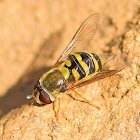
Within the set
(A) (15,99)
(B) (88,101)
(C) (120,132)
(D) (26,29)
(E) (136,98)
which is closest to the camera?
(C) (120,132)

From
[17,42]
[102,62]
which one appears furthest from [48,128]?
[17,42]

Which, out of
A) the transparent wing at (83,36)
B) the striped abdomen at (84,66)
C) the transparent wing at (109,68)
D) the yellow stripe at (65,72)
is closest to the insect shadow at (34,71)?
the transparent wing at (83,36)

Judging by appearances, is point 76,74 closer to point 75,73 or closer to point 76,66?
point 75,73

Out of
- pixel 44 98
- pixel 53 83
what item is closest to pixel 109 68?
pixel 53 83

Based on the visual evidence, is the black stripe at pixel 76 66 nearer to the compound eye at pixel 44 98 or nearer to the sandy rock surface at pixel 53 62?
the sandy rock surface at pixel 53 62

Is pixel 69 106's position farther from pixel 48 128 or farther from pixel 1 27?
pixel 1 27

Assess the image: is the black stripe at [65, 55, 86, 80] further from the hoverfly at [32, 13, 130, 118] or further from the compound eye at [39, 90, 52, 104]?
the compound eye at [39, 90, 52, 104]

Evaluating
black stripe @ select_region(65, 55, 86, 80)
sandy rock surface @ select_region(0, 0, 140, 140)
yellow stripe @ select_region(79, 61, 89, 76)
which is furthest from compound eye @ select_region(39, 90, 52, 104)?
yellow stripe @ select_region(79, 61, 89, 76)
